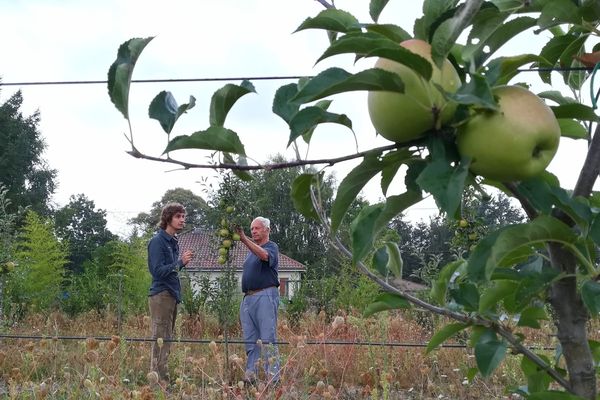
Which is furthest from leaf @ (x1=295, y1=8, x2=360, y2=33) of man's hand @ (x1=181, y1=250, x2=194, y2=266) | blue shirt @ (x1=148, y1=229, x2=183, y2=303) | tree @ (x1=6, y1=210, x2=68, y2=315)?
tree @ (x1=6, y1=210, x2=68, y2=315)

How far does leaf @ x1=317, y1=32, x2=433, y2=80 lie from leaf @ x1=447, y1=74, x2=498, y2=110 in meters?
0.03

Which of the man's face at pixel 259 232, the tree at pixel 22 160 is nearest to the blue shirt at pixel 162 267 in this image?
the man's face at pixel 259 232

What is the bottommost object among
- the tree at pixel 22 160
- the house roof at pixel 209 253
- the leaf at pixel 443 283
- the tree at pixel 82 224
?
the leaf at pixel 443 283

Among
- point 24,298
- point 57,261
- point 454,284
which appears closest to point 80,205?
point 57,261

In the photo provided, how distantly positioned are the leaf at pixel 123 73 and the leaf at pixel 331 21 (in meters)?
0.15

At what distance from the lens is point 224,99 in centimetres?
64

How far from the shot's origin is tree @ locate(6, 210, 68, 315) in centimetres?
899

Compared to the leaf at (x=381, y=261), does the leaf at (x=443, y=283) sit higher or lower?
lower

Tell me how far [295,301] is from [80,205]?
75.4 feet

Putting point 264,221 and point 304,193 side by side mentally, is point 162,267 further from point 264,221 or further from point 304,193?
point 304,193

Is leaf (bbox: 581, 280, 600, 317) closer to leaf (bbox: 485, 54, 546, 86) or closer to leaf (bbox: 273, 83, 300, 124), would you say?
leaf (bbox: 485, 54, 546, 86)

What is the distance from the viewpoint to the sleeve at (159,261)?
4.37 m

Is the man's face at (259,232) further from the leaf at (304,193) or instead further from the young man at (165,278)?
the leaf at (304,193)

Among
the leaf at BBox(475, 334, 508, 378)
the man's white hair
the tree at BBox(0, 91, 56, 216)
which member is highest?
the tree at BBox(0, 91, 56, 216)
